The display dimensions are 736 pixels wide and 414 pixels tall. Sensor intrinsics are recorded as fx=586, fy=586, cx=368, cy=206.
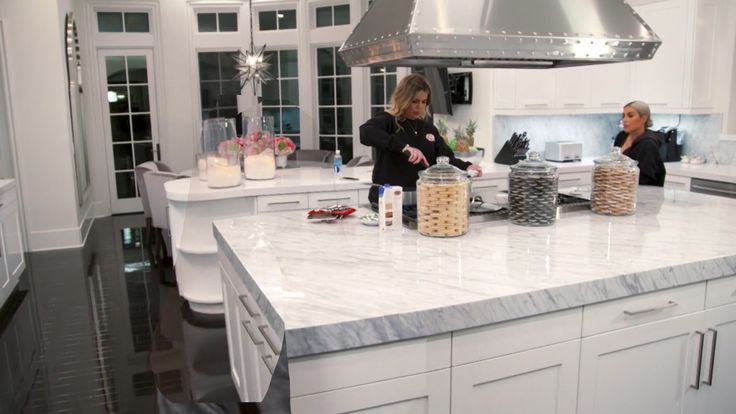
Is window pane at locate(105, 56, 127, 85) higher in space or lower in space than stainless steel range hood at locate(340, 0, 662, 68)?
higher

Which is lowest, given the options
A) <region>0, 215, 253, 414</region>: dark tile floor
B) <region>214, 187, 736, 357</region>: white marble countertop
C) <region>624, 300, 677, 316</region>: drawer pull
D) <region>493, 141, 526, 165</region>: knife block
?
<region>0, 215, 253, 414</region>: dark tile floor

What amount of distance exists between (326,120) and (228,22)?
2.00 metres

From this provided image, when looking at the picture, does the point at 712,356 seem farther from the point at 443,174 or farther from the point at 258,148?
the point at 258,148

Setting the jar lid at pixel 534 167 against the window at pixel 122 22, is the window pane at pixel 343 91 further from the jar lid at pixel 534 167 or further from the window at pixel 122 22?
the jar lid at pixel 534 167

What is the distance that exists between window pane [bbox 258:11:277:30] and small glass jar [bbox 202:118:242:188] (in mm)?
4717

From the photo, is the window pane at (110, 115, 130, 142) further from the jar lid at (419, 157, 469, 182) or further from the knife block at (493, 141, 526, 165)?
the jar lid at (419, 157, 469, 182)

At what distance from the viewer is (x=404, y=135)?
354cm

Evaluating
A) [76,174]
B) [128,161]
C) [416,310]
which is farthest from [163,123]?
[416,310]

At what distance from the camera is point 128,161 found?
844 cm

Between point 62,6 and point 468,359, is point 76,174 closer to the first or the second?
point 62,6

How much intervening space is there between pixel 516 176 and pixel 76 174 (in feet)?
19.0

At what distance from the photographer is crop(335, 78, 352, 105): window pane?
8117mm

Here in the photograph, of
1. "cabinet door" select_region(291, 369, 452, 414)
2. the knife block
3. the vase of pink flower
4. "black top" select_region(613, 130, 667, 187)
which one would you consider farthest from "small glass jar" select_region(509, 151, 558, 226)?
the knife block

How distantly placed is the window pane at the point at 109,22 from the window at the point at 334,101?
2766 millimetres
